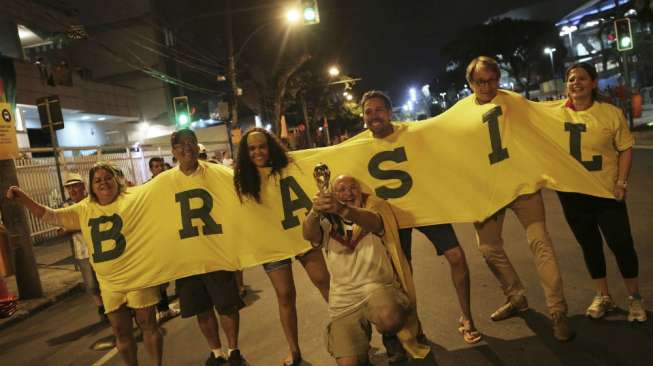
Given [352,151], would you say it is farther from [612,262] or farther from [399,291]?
[612,262]

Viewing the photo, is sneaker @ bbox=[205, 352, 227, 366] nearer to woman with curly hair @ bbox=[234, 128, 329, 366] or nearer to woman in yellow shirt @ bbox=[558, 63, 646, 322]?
woman with curly hair @ bbox=[234, 128, 329, 366]

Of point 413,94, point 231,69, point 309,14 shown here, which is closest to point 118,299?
point 309,14

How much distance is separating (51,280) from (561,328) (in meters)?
9.18

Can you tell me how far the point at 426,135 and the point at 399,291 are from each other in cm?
148

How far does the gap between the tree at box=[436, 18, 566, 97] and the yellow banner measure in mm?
61448

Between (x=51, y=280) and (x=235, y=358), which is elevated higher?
(x=51, y=280)

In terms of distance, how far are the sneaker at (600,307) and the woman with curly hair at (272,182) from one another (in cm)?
212

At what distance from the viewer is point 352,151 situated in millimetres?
4266

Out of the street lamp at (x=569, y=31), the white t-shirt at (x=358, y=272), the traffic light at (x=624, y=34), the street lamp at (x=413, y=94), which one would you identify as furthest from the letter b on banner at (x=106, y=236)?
the street lamp at (x=413, y=94)

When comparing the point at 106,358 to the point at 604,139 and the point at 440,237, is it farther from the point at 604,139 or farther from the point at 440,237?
the point at 604,139

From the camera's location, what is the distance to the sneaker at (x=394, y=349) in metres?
3.57

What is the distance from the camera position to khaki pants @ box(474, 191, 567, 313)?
381cm

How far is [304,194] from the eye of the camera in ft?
13.9

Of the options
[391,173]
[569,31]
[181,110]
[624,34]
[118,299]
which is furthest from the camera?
[569,31]
